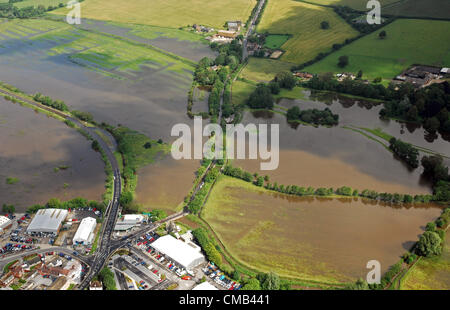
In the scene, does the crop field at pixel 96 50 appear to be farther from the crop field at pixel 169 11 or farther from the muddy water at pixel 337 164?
the muddy water at pixel 337 164

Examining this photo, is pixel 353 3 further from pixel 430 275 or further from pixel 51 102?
pixel 430 275

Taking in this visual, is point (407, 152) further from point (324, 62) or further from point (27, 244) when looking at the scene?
point (27, 244)

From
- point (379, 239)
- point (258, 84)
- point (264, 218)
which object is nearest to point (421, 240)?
point (379, 239)

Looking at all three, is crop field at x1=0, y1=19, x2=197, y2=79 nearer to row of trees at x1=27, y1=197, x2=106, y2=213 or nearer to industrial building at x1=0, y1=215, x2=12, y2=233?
row of trees at x1=27, y1=197, x2=106, y2=213

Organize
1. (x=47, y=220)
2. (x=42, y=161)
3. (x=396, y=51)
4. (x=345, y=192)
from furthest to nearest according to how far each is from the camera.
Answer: (x=396, y=51) → (x=42, y=161) → (x=345, y=192) → (x=47, y=220)

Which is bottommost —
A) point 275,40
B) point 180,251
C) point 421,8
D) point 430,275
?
point 430,275

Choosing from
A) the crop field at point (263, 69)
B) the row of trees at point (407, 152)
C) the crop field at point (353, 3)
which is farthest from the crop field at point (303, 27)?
the row of trees at point (407, 152)

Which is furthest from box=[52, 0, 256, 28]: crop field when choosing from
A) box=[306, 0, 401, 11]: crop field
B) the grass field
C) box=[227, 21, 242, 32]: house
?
the grass field

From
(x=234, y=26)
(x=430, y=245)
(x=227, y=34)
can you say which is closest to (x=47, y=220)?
(x=430, y=245)
